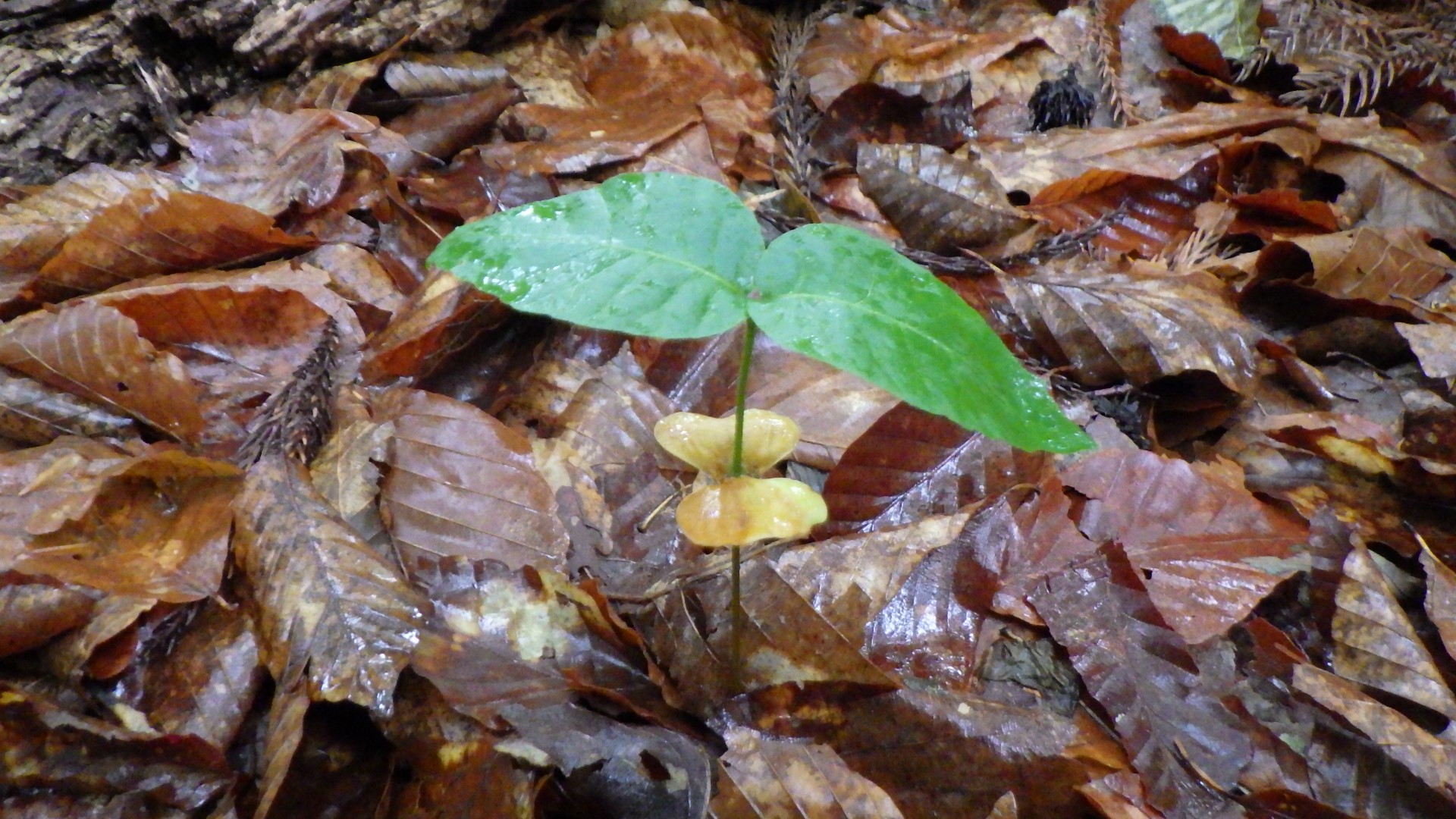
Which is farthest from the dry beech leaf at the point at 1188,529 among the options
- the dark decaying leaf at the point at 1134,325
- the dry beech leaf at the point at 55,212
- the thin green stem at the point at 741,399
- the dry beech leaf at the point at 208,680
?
the dry beech leaf at the point at 55,212

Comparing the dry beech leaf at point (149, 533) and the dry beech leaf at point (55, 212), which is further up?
the dry beech leaf at point (55, 212)

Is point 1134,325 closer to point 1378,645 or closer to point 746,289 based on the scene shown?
point 1378,645

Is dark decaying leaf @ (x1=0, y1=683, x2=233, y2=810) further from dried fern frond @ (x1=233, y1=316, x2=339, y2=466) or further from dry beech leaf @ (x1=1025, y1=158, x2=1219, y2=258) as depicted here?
dry beech leaf @ (x1=1025, y1=158, x2=1219, y2=258)

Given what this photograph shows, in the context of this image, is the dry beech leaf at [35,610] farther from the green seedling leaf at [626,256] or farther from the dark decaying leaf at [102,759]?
the green seedling leaf at [626,256]

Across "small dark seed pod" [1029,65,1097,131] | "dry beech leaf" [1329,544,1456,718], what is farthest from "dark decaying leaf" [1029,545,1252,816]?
"small dark seed pod" [1029,65,1097,131]

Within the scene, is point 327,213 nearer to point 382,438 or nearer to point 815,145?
point 382,438
